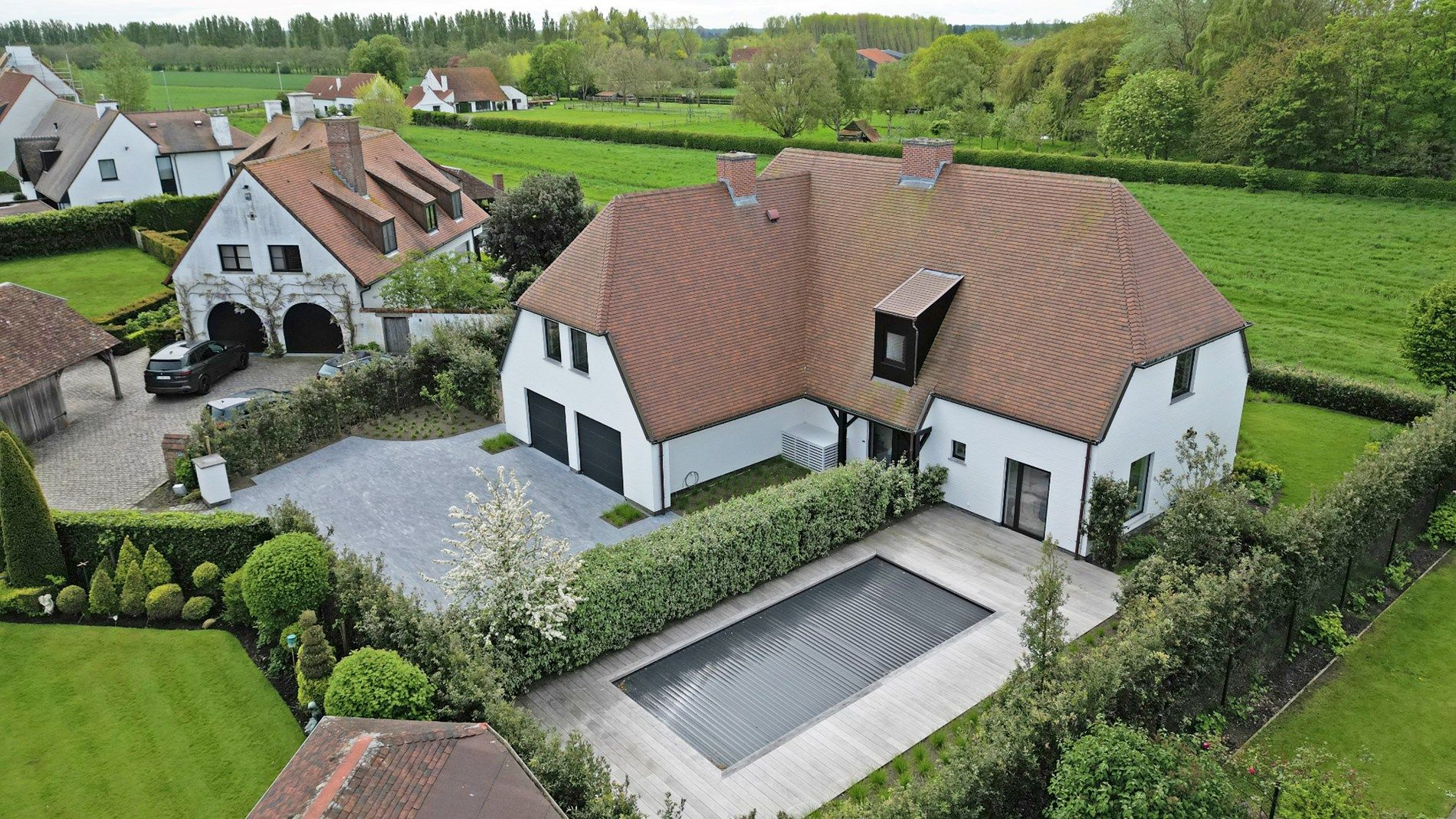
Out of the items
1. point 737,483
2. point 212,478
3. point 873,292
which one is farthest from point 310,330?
point 873,292

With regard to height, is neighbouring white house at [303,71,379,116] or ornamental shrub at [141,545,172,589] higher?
neighbouring white house at [303,71,379,116]

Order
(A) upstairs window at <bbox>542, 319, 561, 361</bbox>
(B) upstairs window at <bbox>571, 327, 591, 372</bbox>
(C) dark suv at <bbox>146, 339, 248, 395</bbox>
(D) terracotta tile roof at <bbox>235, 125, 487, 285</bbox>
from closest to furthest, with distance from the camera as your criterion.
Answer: (B) upstairs window at <bbox>571, 327, 591, 372</bbox> < (A) upstairs window at <bbox>542, 319, 561, 361</bbox> < (C) dark suv at <bbox>146, 339, 248, 395</bbox> < (D) terracotta tile roof at <bbox>235, 125, 487, 285</bbox>

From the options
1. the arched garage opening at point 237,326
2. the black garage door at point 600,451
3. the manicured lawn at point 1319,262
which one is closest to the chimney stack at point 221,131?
the arched garage opening at point 237,326

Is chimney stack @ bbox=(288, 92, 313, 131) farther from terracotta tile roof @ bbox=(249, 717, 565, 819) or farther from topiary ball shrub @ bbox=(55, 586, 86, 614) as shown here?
terracotta tile roof @ bbox=(249, 717, 565, 819)

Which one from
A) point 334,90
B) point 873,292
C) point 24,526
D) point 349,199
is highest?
point 334,90

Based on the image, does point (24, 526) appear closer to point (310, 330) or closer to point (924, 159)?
point (310, 330)

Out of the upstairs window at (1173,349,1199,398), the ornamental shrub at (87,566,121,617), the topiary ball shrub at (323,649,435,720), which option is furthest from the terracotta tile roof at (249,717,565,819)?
the upstairs window at (1173,349,1199,398)
